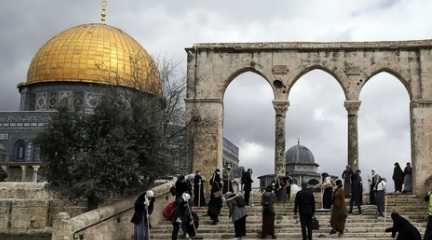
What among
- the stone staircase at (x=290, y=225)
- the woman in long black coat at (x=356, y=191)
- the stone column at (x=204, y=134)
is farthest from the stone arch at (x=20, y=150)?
the woman in long black coat at (x=356, y=191)

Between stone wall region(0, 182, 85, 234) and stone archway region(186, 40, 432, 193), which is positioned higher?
stone archway region(186, 40, 432, 193)

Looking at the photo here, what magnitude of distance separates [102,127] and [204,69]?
22.9 ft

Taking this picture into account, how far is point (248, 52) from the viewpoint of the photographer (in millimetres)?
24734

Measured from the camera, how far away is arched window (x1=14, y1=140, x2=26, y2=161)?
153 feet

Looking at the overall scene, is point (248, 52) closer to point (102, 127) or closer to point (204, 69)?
point (204, 69)

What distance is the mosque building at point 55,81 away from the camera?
45750 millimetres

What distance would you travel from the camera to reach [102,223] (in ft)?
48.6

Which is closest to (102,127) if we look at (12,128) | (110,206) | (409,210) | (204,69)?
(110,206)

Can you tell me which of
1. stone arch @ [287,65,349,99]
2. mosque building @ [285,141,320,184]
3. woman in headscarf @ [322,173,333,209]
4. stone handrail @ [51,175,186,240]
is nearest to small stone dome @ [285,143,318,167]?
mosque building @ [285,141,320,184]

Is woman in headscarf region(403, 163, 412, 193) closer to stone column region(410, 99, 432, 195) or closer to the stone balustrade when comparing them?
stone column region(410, 99, 432, 195)

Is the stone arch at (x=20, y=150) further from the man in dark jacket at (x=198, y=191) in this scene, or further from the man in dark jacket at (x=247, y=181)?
the man in dark jacket at (x=247, y=181)

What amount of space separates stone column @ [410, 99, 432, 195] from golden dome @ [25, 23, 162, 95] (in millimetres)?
24159

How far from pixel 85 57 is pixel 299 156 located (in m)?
16.9

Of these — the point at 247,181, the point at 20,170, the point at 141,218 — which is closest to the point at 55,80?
the point at 20,170
